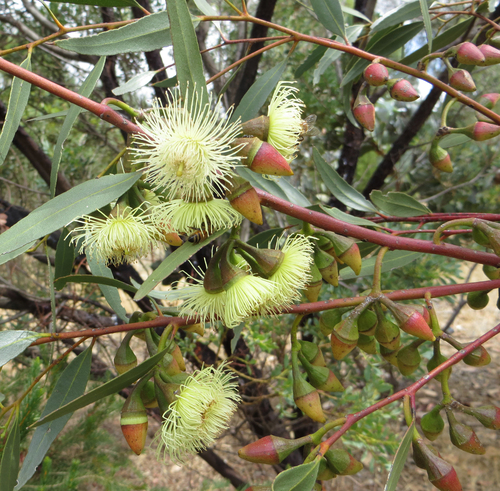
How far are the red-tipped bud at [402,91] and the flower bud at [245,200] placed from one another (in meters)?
0.29

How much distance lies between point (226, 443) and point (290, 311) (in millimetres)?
1781

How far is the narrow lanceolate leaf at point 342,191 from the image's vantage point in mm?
782

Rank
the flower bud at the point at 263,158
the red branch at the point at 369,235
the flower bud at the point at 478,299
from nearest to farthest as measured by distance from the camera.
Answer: the flower bud at the point at 263,158
the red branch at the point at 369,235
the flower bud at the point at 478,299

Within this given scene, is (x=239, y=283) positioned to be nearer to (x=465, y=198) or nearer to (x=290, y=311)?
(x=290, y=311)

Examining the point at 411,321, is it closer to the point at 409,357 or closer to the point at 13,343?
the point at 409,357

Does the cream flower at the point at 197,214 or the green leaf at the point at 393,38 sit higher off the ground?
the green leaf at the point at 393,38

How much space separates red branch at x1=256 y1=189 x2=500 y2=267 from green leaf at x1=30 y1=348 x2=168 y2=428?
0.22 meters

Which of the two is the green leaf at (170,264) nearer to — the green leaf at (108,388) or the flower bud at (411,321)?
the green leaf at (108,388)

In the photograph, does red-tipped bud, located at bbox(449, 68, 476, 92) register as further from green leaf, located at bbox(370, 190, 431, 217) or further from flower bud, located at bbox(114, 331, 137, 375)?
flower bud, located at bbox(114, 331, 137, 375)

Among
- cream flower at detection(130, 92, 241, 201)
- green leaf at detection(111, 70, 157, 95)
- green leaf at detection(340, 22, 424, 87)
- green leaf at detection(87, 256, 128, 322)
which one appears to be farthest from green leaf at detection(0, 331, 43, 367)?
green leaf at detection(340, 22, 424, 87)

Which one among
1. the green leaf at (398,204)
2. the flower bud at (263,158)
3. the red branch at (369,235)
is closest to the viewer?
the flower bud at (263,158)

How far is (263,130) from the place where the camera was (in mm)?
458

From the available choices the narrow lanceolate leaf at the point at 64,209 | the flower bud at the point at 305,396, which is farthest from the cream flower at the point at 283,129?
the flower bud at the point at 305,396

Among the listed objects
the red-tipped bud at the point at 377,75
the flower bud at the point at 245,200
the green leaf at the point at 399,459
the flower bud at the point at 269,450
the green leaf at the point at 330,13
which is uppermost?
the green leaf at the point at 330,13
